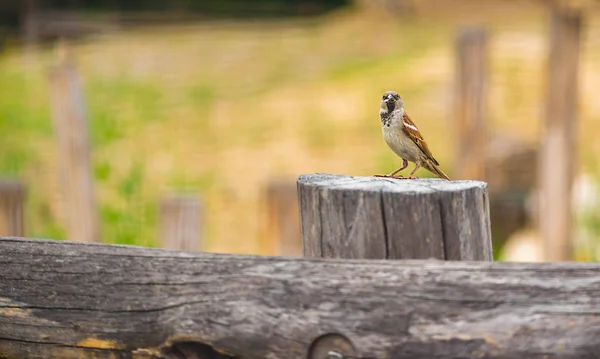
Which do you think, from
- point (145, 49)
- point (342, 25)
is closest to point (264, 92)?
point (145, 49)

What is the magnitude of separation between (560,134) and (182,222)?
8.22ft

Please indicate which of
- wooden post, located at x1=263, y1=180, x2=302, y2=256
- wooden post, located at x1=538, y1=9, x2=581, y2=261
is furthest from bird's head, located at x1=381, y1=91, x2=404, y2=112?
wooden post, located at x1=538, y1=9, x2=581, y2=261

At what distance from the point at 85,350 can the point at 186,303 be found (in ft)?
1.00

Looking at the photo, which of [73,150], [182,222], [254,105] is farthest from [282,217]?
[254,105]

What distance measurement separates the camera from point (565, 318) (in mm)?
2143

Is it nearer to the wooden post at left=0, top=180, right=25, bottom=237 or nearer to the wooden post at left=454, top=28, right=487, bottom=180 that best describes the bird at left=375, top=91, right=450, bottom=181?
the wooden post at left=0, top=180, right=25, bottom=237

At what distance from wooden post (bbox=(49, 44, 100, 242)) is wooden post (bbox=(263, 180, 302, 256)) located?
3.76ft

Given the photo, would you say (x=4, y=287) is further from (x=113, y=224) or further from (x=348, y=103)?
(x=348, y=103)

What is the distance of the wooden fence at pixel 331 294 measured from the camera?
7.12 feet

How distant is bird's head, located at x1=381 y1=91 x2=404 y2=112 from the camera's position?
349cm

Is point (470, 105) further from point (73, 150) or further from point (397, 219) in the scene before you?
point (397, 219)

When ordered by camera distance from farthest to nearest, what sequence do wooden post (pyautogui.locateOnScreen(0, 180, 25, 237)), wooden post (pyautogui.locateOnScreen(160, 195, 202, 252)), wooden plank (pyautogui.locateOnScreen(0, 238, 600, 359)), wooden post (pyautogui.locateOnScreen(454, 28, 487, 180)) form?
wooden post (pyautogui.locateOnScreen(454, 28, 487, 180))
wooden post (pyautogui.locateOnScreen(0, 180, 25, 237))
wooden post (pyautogui.locateOnScreen(160, 195, 202, 252))
wooden plank (pyautogui.locateOnScreen(0, 238, 600, 359))

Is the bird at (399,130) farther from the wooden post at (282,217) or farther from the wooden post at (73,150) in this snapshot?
the wooden post at (73,150)

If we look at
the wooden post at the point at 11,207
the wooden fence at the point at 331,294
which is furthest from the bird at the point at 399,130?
the wooden post at the point at 11,207
